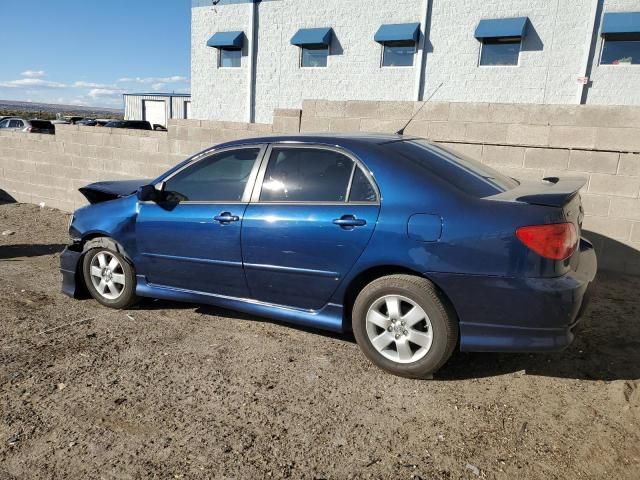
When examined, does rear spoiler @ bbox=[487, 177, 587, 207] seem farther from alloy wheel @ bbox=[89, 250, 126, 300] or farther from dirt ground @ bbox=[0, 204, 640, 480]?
alloy wheel @ bbox=[89, 250, 126, 300]

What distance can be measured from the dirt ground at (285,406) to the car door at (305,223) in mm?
545

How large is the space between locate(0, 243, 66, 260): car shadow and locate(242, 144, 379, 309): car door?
14.8 ft

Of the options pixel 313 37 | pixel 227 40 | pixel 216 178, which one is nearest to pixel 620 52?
pixel 313 37

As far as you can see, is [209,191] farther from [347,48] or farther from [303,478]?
[347,48]

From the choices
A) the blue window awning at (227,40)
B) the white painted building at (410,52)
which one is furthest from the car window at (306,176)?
the blue window awning at (227,40)

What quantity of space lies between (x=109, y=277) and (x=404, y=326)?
2.87m

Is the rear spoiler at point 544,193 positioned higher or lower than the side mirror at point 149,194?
higher

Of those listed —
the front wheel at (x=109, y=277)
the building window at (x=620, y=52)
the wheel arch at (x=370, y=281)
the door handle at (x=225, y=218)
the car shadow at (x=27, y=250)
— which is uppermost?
the building window at (x=620, y=52)

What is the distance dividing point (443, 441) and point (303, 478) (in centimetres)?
81

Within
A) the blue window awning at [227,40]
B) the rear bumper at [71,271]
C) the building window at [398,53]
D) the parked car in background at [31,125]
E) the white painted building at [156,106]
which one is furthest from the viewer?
the white painted building at [156,106]

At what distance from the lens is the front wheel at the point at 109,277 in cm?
466

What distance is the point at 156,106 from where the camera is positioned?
38.2m

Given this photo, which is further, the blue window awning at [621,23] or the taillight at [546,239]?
the blue window awning at [621,23]

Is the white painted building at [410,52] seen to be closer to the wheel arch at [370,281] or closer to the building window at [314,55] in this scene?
the building window at [314,55]
